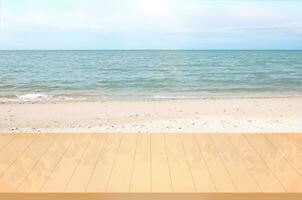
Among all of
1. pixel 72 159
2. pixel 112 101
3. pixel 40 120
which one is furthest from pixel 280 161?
pixel 112 101

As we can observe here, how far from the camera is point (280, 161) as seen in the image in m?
1.93

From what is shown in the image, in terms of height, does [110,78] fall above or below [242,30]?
below

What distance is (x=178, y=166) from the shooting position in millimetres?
1874

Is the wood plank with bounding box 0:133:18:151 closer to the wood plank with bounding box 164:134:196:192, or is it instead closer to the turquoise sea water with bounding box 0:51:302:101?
the wood plank with bounding box 164:134:196:192

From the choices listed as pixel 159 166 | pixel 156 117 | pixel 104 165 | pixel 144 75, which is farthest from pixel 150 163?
pixel 144 75

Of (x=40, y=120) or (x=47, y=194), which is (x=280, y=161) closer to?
(x=47, y=194)

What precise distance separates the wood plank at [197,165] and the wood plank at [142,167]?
17cm

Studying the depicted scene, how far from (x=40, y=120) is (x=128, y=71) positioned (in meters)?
3.56

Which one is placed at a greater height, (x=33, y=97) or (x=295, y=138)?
(x=295, y=138)

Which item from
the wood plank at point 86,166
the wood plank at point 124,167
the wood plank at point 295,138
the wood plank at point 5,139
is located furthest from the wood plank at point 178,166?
the wood plank at point 5,139

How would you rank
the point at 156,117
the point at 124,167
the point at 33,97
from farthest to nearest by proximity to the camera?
the point at 33,97
the point at 156,117
the point at 124,167

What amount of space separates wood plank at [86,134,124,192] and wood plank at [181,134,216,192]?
31cm

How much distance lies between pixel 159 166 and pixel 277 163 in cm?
47

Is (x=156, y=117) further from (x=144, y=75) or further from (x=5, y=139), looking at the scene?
(x=144, y=75)
